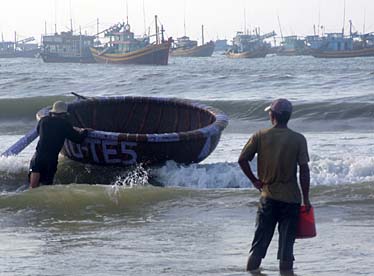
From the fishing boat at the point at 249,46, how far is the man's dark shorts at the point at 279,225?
92026 millimetres

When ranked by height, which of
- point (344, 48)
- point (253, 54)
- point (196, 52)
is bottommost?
point (253, 54)

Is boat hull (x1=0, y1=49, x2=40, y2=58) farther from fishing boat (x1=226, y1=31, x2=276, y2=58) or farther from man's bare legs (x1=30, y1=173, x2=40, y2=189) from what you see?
man's bare legs (x1=30, y1=173, x2=40, y2=189)

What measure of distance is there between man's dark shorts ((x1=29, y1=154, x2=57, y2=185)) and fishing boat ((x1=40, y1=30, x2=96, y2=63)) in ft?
231

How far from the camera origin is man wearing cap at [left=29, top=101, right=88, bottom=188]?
10.5 m

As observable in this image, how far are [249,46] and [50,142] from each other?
326 feet

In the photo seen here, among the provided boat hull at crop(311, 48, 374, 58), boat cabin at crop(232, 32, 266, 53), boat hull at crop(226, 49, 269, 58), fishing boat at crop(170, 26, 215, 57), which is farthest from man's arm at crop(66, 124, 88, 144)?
boat cabin at crop(232, 32, 266, 53)

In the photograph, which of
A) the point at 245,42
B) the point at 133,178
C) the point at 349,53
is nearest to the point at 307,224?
the point at 133,178

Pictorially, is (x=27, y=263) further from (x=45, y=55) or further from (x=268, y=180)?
(x=45, y=55)

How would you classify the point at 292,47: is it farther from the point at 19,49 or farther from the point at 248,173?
the point at 248,173

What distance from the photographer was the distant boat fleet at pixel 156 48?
232 ft

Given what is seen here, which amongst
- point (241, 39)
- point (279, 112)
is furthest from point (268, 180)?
point (241, 39)

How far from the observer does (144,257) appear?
736cm

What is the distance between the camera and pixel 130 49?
253 feet

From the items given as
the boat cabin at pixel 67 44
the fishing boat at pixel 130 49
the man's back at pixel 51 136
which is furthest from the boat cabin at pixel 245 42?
the man's back at pixel 51 136
